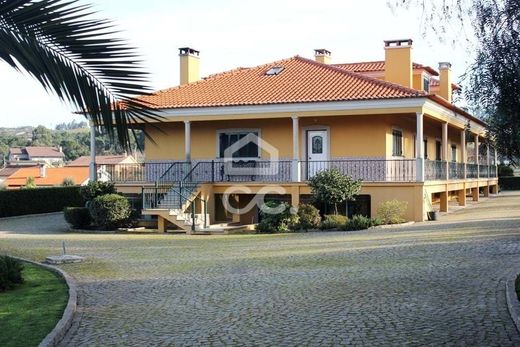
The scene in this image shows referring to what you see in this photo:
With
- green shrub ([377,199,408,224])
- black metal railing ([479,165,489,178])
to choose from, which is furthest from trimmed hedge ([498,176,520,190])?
green shrub ([377,199,408,224])

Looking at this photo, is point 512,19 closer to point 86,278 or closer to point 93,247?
point 86,278

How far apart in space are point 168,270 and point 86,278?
1.61m

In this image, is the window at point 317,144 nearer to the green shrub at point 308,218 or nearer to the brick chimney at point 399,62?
the brick chimney at point 399,62

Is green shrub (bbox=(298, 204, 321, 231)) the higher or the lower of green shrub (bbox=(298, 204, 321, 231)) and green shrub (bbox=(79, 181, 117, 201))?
the lower

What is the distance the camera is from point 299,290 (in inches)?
389

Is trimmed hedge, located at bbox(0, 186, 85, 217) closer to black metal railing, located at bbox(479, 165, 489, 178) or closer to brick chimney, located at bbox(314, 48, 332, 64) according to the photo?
brick chimney, located at bbox(314, 48, 332, 64)

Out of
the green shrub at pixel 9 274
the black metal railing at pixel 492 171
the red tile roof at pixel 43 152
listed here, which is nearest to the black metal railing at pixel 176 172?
the green shrub at pixel 9 274

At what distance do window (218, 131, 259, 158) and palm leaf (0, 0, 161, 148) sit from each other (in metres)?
20.4

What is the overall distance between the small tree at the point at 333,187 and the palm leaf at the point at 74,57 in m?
16.1

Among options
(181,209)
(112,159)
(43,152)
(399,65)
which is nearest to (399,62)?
(399,65)

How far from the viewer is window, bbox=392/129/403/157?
84.1 ft

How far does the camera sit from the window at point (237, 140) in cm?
2612

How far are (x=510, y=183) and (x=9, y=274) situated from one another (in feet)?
159

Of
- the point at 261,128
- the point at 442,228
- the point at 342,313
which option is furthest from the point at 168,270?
the point at 261,128
